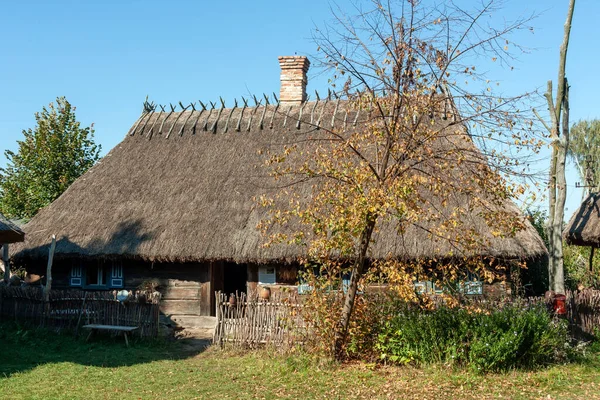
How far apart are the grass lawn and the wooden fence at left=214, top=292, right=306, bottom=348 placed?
0.34 metres

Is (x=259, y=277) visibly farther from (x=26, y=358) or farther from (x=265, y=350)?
(x=26, y=358)

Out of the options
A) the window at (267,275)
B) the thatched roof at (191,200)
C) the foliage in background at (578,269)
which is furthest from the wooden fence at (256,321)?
the foliage in background at (578,269)

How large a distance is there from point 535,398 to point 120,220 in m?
10.7

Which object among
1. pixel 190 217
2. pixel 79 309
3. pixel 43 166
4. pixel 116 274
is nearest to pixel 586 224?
pixel 190 217

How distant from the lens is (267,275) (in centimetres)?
1445

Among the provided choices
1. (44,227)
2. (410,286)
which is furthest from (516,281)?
(44,227)

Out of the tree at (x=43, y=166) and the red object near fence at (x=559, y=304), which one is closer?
the red object near fence at (x=559, y=304)

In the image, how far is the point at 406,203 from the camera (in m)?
8.20

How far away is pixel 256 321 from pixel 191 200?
16.8 ft

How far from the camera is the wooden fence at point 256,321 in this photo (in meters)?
10.6

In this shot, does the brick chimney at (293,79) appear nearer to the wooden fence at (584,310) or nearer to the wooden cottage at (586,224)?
the wooden cottage at (586,224)

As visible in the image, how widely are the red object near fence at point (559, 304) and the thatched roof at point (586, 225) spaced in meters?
1.85

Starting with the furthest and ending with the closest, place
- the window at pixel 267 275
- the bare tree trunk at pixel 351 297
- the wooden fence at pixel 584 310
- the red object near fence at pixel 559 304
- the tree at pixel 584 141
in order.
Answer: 1. the tree at pixel 584 141
2. the window at pixel 267 275
3. the wooden fence at pixel 584 310
4. the red object near fence at pixel 559 304
5. the bare tree trunk at pixel 351 297

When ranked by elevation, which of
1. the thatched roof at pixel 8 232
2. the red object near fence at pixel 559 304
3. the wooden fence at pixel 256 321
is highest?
the thatched roof at pixel 8 232
